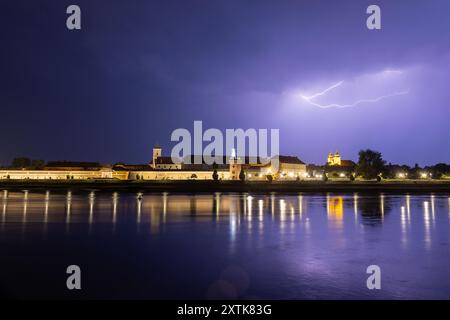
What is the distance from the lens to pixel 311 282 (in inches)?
382

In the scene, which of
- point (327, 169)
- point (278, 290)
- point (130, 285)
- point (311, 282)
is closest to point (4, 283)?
point (130, 285)

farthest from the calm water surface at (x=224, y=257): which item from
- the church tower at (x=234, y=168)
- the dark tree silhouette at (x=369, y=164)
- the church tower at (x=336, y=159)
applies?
the church tower at (x=336, y=159)

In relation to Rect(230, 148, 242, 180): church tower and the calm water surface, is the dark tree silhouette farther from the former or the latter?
the calm water surface

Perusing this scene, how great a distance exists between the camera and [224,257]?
42.3 ft

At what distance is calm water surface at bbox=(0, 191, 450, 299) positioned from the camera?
918 centimetres

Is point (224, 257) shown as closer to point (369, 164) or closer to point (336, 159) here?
point (369, 164)

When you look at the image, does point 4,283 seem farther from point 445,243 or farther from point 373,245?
point 445,243

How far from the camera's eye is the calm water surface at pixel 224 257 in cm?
A: 918

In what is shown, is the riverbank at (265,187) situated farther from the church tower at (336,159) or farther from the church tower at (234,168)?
the church tower at (336,159)

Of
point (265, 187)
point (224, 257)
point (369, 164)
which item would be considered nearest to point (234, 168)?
point (369, 164)

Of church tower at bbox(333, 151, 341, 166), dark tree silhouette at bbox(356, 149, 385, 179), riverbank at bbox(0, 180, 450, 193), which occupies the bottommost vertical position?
riverbank at bbox(0, 180, 450, 193)

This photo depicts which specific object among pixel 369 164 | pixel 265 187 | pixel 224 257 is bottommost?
pixel 224 257

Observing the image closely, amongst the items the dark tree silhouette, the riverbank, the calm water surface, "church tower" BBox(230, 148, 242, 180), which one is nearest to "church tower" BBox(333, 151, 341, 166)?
"church tower" BBox(230, 148, 242, 180)

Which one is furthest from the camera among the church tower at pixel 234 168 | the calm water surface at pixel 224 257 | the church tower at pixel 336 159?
the church tower at pixel 336 159
